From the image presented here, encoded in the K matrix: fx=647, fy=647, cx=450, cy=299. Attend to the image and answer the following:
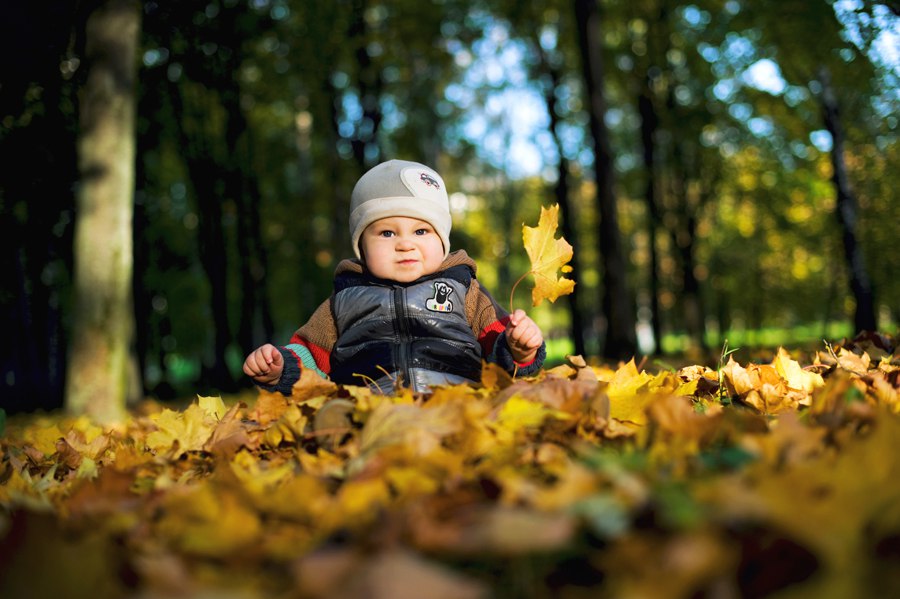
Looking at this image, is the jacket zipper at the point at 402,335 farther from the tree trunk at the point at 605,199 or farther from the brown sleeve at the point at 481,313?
the tree trunk at the point at 605,199

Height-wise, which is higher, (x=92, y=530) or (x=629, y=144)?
(x=629, y=144)

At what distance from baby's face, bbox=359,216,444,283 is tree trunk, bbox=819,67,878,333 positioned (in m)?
12.0

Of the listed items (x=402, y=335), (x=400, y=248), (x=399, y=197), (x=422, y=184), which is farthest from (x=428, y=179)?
(x=402, y=335)

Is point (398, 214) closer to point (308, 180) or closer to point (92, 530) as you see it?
point (92, 530)

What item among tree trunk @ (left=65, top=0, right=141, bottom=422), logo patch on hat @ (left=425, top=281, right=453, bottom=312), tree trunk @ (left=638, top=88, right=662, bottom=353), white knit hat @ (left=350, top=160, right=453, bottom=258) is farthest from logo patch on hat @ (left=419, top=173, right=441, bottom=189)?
tree trunk @ (left=638, top=88, right=662, bottom=353)

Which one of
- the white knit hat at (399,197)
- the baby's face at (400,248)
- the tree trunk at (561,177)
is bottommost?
the baby's face at (400,248)

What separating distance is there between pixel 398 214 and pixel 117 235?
3629mm

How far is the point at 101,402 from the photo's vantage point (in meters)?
5.10

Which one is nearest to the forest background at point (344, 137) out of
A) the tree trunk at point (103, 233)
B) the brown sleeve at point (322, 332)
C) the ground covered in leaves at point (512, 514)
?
the tree trunk at point (103, 233)

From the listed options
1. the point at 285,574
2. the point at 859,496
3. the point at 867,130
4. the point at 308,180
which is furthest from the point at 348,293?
the point at 308,180

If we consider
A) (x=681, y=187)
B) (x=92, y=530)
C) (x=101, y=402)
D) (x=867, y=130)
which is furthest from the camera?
(x=681, y=187)

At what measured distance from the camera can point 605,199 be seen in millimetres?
9562

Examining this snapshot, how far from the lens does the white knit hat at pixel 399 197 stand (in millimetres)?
2738

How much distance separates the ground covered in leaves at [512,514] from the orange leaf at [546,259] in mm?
679
